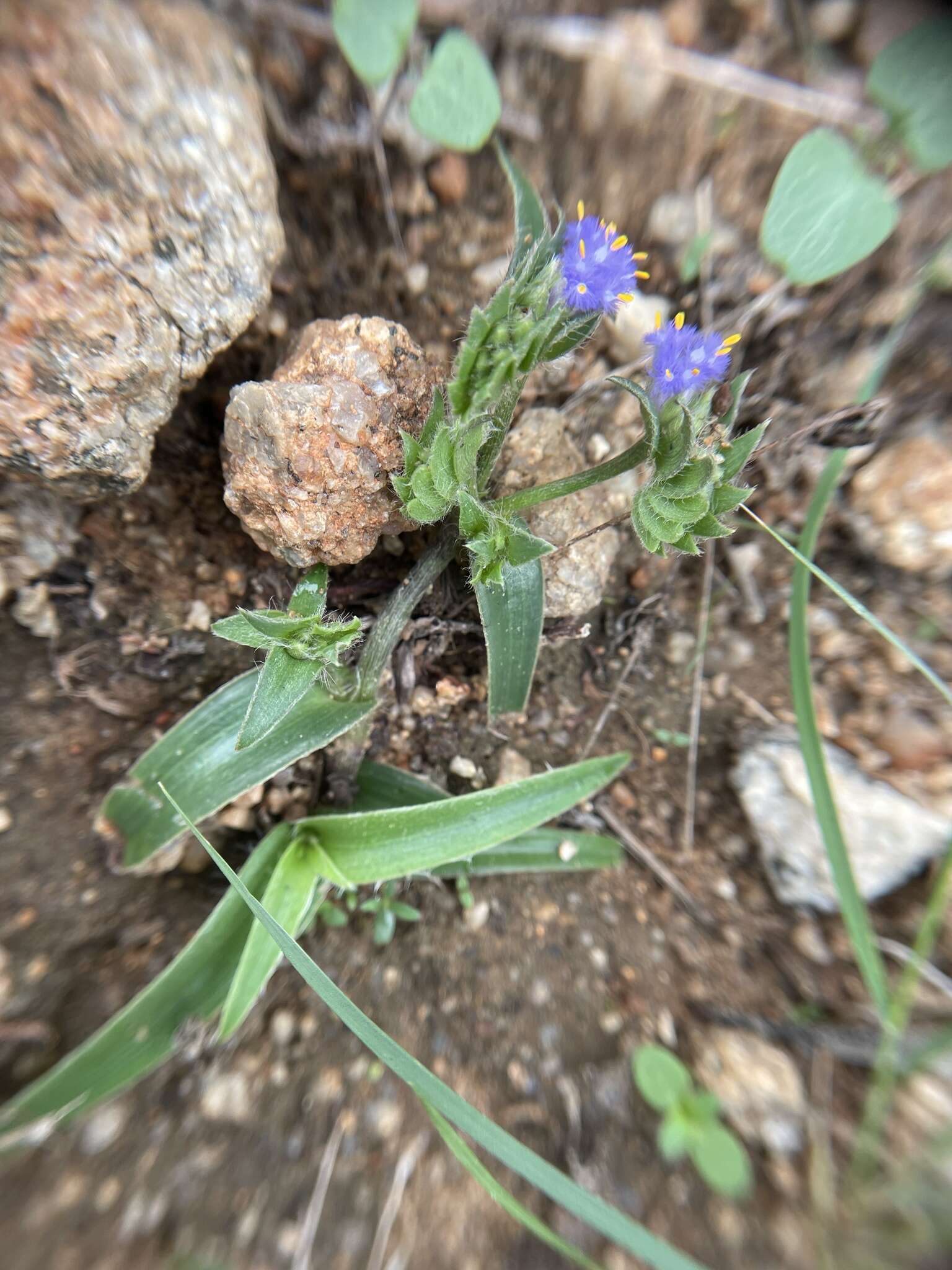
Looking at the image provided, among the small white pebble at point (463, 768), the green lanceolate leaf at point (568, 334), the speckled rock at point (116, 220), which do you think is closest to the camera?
the speckled rock at point (116, 220)

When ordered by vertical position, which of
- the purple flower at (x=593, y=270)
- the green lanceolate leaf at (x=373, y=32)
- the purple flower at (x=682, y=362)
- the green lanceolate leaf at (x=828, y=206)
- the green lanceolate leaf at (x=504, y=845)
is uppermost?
the green lanceolate leaf at (x=373, y=32)

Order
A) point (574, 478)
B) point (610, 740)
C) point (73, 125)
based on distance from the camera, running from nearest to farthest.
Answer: point (73, 125), point (574, 478), point (610, 740)

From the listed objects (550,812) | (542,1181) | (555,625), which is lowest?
(542,1181)

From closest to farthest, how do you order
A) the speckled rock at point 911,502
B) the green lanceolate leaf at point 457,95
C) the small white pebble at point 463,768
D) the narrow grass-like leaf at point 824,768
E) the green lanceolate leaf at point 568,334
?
the green lanceolate leaf at point 568,334 → the green lanceolate leaf at point 457,95 → the narrow grass-like leaf at point 824,768 → the speckled rock at point 911,502 → the small white pebble at point 463,768

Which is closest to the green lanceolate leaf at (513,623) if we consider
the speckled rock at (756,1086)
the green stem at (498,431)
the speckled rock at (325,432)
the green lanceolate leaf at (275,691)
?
the green stem at (498,431)

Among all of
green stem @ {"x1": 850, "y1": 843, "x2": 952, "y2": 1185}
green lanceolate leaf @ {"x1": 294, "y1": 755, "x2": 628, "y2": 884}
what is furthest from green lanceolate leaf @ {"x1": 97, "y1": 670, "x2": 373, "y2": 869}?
green stem @ {"x1": 850, "y1": 843, "x2": 952, "y2": 1185}

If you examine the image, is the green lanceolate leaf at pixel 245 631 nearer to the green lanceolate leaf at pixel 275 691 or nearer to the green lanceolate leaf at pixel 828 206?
the green lanceolate leaf at pixel 275 691

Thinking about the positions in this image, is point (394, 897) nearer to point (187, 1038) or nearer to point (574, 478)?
point (187, 1038)

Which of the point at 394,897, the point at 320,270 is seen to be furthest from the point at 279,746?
the point at 320,270

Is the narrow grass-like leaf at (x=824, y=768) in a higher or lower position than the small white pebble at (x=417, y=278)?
lower
